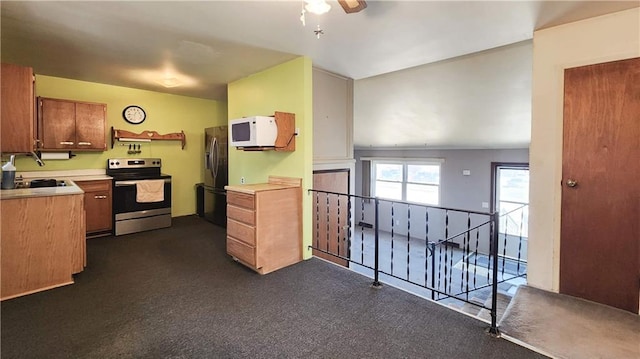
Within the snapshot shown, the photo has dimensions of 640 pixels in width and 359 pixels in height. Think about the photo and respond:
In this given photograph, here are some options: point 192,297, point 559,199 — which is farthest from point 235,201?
point 559,199

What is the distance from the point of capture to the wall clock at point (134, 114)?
5234 millimetres

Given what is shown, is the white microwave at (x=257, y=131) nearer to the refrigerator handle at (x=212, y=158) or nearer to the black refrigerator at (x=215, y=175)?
the black refrigerator at (x=215, y=175)

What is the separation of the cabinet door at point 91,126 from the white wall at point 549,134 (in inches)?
229

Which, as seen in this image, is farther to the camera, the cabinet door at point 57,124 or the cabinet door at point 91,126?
the cabinet door at point 91,126

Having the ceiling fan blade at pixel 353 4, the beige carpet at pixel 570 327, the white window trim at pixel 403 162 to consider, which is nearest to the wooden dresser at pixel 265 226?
the ceiling fan blade at pixel 353 4

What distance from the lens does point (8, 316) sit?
235 cm

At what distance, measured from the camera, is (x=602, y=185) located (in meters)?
2.50

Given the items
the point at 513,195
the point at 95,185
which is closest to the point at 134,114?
the point at 95,185

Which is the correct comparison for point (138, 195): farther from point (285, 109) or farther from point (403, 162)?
point (403, 162)

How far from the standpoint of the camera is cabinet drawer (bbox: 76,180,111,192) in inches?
172

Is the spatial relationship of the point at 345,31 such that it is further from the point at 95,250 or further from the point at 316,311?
the point at 95,250

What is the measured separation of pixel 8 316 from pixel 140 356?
4.50ft

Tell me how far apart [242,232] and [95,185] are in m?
2.79

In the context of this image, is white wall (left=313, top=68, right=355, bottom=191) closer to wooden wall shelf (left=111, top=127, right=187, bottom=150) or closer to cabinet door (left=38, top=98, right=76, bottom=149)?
wooden wall shelf (left=111, top=127, right=187, bottom=150)
